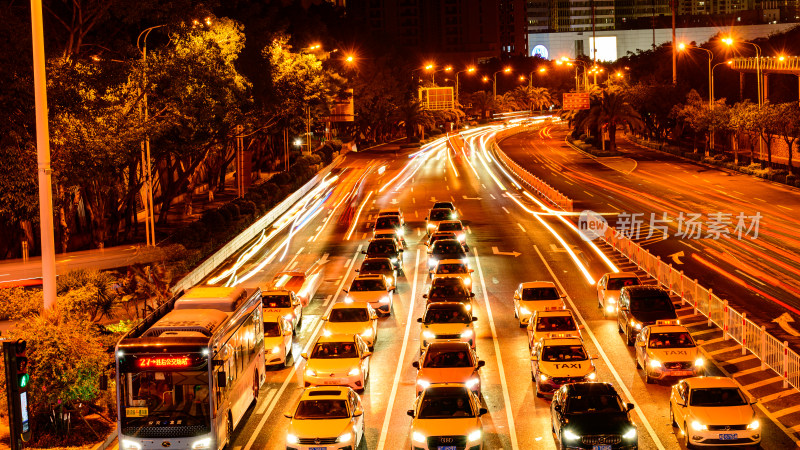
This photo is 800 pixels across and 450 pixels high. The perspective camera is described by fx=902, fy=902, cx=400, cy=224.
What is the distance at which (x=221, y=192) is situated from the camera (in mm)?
75562

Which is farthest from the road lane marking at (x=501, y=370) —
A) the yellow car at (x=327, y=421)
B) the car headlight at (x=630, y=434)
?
the yellow car at (x=327, y=421)

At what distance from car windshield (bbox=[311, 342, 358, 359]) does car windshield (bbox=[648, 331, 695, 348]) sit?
7988 millimetres

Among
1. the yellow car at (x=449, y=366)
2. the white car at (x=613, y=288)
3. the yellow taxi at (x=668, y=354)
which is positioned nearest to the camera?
the yellow car at (x=449, y=366)

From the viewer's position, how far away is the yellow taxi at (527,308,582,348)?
26250 millimetres

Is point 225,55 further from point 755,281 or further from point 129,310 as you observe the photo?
point 755,281

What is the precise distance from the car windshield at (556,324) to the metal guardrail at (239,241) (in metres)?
15.4

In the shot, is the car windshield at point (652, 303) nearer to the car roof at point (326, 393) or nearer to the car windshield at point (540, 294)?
the car windshield at point (540, 294)

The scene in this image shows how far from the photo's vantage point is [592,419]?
1869 centimetres

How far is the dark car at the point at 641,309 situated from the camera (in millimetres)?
27562

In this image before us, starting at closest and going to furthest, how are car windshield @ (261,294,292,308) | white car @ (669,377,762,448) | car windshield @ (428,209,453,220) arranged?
1. white car @ (669,377,762,448)
2. car windshield @ (261,294,292,308)
3. car windshield @ (428,209,453,220)

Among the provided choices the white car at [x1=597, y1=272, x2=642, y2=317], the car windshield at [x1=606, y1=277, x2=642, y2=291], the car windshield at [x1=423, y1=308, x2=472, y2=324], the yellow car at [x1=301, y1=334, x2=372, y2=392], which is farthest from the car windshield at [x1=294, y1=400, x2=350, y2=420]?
the car windshield at [x1=606, y1=277, x2=642, y2=291]

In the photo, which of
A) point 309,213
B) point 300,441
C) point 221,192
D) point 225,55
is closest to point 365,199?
point 309,213

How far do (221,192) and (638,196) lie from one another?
34.0 m

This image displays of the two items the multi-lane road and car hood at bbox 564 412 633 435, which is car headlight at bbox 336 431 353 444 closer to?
the multi-lane road
